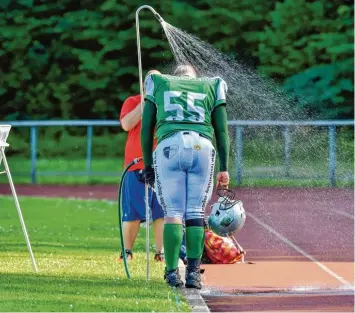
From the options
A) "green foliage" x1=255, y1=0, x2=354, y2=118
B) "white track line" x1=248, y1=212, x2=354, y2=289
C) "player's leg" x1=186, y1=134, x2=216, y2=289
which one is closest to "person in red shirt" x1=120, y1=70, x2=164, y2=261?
"white track line" x1=248, y1=212, x2=354, y2=289

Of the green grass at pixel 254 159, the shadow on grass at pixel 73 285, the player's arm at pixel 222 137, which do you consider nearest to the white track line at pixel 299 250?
the player's arm at pixel 222 137

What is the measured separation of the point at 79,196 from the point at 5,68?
9.94 m

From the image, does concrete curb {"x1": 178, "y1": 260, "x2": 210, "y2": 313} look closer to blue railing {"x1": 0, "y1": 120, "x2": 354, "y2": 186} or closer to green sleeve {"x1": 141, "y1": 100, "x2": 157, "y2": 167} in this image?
green sleeve {"x1": 141, "y1": 100, "x2": 157, "y2": 167}

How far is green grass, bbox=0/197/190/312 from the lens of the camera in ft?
32.0

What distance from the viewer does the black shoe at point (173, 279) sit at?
1102 centimetres

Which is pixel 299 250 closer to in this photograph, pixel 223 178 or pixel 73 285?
pixel 223 178

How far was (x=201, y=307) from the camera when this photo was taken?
9914 millimetres

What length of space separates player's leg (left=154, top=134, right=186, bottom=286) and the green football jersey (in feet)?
0.41

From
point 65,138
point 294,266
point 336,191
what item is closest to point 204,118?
point 294,266

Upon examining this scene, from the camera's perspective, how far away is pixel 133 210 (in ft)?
44.3

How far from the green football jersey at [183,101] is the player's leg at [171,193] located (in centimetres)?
13

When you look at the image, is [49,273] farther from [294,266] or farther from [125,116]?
[294,266]

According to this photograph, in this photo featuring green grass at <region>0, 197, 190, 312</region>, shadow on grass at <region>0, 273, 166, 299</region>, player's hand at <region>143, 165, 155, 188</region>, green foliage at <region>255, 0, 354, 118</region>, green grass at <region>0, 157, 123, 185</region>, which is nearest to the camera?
green grass at <region>0, 197, 190, 312</region>

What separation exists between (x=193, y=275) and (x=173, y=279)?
15 cm
